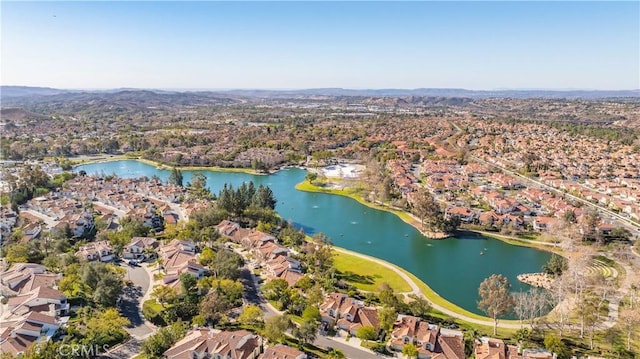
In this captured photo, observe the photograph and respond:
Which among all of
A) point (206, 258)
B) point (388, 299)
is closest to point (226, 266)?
point (206, 258)

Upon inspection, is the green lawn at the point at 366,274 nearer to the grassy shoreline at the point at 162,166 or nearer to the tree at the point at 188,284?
the tree at the point at 188,284

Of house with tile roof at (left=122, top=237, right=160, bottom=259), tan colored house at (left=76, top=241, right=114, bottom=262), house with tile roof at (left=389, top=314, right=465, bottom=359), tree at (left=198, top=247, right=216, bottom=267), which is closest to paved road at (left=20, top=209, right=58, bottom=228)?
tan colored house at (left=76, top=241, right=114, bottom=262)

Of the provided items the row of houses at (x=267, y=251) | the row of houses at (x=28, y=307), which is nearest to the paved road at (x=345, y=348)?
the row of houses at (x=267, y=251)

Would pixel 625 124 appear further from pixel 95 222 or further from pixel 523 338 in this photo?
pixel 95 222

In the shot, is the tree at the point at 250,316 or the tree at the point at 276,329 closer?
the tree at the point at 276,329

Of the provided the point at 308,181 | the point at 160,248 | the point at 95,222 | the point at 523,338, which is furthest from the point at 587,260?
the point at 95,222
